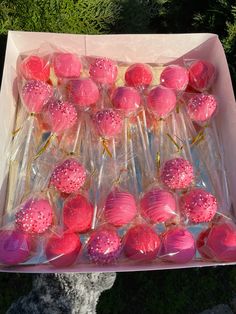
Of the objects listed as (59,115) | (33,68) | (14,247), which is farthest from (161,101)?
(14,247)

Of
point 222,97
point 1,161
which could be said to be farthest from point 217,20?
point 1,161

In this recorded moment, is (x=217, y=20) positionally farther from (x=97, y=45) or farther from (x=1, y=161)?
(x=1, y=161)

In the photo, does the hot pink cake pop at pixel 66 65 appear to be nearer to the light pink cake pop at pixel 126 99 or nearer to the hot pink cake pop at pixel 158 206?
the light pink cake pop at pixel 126 99

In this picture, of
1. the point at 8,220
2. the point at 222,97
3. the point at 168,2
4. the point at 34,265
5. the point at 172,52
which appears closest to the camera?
the point at 34,265

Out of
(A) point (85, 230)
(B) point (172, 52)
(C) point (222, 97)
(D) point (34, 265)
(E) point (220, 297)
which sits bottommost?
(E) point (220, 297)

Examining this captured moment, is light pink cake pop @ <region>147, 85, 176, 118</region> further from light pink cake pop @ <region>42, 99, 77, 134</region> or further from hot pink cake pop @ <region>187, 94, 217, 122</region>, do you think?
light pink cake pop @ <region>42, 99, 77, 134</region>

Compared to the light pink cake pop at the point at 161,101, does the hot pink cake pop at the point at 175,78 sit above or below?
above

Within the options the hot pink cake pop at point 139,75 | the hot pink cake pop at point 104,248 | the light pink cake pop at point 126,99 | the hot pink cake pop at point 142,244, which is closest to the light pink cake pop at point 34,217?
the hot pink cake pop at point 104,248

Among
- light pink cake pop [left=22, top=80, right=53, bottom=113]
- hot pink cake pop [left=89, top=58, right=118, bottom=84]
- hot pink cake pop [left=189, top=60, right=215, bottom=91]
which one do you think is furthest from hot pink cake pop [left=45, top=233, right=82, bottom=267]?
hot pink cake pop [left=189, top=60, right=215, bottom=91]
